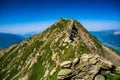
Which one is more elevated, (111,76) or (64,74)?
(64,74)

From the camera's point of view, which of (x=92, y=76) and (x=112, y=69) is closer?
(x=92, y=76)

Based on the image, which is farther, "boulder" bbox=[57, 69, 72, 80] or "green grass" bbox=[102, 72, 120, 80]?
"boulder" bbox=[57, 69, 72, 80]

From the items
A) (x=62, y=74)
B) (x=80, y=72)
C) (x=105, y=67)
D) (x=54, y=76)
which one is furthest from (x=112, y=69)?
(x=54, y=76)

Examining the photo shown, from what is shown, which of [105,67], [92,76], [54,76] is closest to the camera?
[92,76]

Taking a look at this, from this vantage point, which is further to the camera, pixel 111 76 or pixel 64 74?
pixel 111 76

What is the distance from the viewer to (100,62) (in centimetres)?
8988

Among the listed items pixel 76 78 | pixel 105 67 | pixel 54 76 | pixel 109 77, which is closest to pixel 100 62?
pixel 105 67

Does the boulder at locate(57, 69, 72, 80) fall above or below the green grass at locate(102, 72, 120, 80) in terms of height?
above

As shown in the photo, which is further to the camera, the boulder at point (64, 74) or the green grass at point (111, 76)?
the boulder at point (64, 74)

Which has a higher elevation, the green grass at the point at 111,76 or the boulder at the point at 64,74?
the boulder at the point at 64,74

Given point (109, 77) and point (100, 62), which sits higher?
point (100, 62)

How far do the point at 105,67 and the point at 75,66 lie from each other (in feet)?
45.2

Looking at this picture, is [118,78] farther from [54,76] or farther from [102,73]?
[54,76]

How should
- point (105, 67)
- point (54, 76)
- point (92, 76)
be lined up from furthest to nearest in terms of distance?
point (54, 76) → point (105, 67) → point (92, 76)
